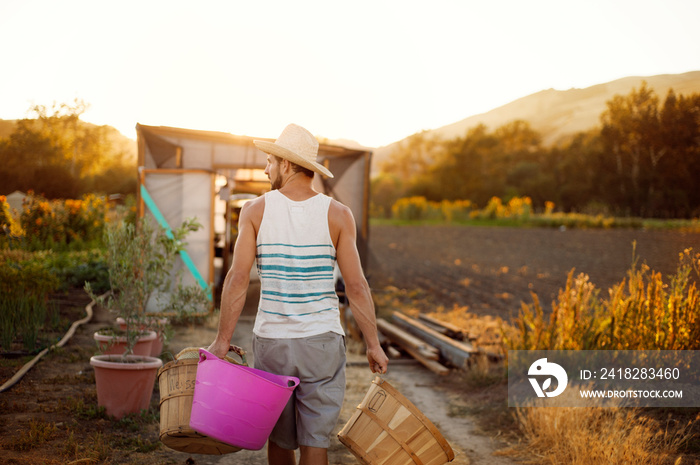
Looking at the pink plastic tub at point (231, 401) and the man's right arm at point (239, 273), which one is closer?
the pink plastic tub at point (231, 401)

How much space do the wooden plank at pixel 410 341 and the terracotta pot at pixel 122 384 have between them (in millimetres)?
3301

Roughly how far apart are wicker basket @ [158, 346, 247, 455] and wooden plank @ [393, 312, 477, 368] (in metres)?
4.17

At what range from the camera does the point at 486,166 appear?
5575 centimetres

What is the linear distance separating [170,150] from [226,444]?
27.1 feet

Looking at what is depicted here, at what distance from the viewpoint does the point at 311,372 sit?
2537 millimetres

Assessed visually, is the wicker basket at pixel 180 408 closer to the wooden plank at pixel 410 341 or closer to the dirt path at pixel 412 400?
the dirt path at pixel 412 400

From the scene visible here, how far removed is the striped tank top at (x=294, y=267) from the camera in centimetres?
253

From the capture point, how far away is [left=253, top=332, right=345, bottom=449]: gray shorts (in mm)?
2523

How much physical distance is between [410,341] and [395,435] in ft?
16.2

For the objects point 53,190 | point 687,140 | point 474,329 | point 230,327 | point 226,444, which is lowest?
point 474,329

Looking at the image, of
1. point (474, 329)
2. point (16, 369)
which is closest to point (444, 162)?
point (474, 329)

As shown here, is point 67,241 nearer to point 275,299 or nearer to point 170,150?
point 170,150

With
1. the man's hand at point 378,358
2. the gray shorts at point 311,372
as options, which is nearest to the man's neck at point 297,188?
the gray shorts at point 311,372

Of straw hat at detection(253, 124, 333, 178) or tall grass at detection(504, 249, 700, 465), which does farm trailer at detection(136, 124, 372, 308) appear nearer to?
tall grass at detection(504, 249, 700, 465)
